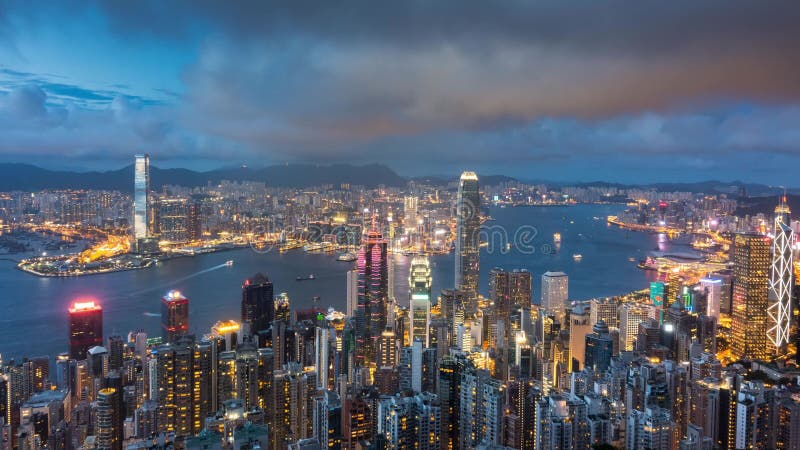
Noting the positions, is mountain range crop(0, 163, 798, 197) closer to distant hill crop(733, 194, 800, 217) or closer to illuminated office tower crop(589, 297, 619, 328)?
distant hill crop(733, 194, 800, 217)

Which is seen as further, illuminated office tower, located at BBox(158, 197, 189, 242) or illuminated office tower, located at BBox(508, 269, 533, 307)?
illuminated office tower, located at BBox(158, 197, 189, 242)

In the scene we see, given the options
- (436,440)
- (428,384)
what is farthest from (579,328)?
(436,440)

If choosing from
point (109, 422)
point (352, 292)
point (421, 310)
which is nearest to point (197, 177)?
point (352, 292)

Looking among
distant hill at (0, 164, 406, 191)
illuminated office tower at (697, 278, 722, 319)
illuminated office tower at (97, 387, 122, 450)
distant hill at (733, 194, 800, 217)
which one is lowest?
illuminated office tower at (97, 387, 122, 450)

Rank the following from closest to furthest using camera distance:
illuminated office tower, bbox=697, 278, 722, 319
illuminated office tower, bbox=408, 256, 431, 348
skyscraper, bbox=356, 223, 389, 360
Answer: skyscraper, bbox=356, 223, 389, 360 < illuminated office tower, bbox=408, 256, 431, 348 < illuminated office tower, bbox=697, 278, 722, 319

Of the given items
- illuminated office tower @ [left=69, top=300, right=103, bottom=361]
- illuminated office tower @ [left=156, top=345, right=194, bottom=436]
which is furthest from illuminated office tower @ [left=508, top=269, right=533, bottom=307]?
illuminated office tower @ [left=69, top=300, right=103, bottom=361]

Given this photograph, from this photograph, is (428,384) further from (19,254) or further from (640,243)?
(640,243)

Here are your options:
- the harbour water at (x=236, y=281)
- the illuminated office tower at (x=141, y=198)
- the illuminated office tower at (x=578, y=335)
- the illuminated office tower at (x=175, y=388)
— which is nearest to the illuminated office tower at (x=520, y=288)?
the harbour water at (x=236, y=281)
